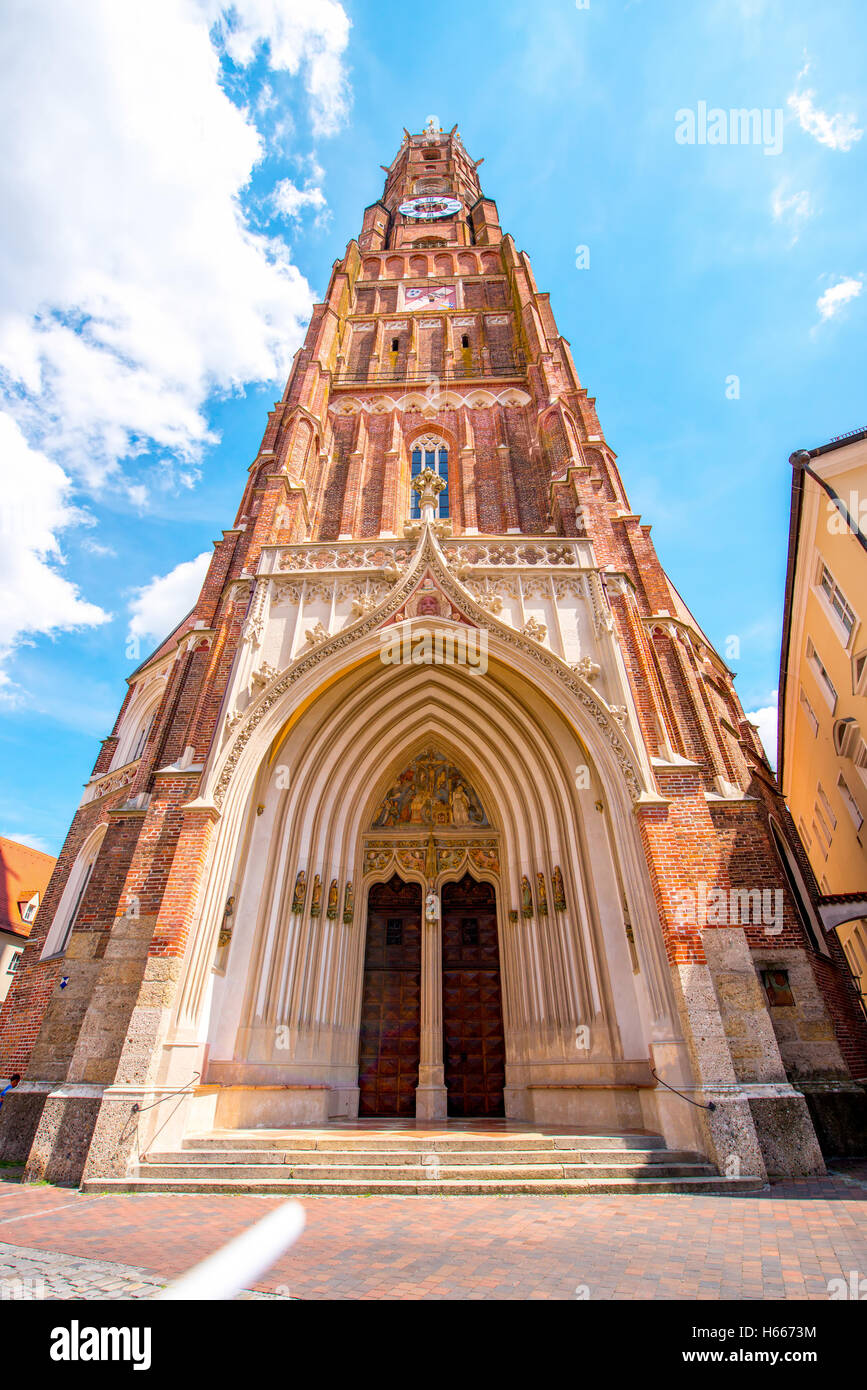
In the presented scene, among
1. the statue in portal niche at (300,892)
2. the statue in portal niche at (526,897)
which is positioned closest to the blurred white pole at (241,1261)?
the statue in portal niche at (300,892)

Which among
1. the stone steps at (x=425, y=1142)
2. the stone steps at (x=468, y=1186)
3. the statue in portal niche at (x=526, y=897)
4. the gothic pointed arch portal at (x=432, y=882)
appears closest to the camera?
the stone steps at (x=468, y=1186)

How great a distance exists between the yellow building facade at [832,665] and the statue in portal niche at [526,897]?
6.32 m

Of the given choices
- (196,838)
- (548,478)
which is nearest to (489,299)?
(548,478)

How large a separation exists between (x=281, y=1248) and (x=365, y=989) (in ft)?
23.0

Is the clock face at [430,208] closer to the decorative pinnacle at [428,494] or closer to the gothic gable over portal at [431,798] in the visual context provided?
the decorative pinnacle at [428,494]

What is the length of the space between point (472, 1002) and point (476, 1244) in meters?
6.95

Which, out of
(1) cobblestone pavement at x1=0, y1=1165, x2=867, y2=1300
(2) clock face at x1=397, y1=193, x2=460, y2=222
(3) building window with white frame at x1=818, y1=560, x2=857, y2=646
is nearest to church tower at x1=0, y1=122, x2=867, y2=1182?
(1) cobblestone pavement at x1=0, y1=1165, x2=867, y2=1300

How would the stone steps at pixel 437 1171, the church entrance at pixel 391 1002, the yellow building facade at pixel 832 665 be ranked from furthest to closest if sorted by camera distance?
the yellow building facade at pixel 832 665 < the church entrance at pixel 391 1002 < the stone steps at pixel 437 1171

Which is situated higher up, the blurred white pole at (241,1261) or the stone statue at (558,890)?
the stone statue at (558,890)

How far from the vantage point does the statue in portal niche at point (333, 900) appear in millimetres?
10650

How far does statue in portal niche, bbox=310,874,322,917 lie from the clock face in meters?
30.9

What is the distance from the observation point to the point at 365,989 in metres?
11.0

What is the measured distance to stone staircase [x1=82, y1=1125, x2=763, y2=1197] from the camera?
6.02 m
